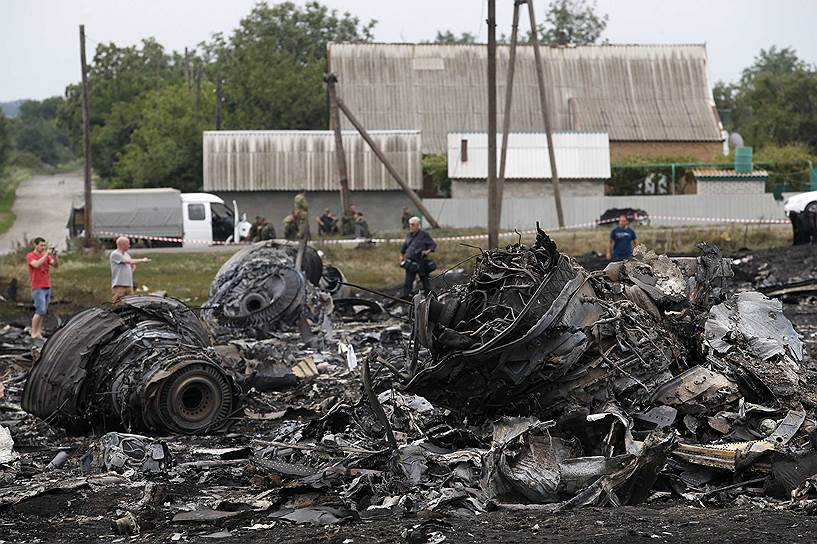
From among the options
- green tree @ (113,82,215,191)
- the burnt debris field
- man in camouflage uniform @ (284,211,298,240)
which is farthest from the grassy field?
green tree @ (113,82,215,191)

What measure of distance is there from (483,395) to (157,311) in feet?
13.5

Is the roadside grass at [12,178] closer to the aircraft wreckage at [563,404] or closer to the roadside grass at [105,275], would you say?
the roadside grass at [105,275]

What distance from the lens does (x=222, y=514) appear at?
758cm

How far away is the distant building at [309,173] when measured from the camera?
146 ft

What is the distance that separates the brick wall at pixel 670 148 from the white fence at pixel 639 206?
9123 mm

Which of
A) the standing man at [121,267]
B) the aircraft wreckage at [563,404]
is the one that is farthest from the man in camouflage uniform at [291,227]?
the aircraft wreckage at [563,404]

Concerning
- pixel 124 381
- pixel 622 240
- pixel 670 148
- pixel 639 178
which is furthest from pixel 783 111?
pixel 124 381

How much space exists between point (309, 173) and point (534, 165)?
8.31 meters

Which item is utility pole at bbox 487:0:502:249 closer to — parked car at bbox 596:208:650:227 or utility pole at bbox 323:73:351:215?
utility pole at bbox 323:73:351:215

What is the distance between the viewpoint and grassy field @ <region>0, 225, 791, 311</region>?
23906 millimetres

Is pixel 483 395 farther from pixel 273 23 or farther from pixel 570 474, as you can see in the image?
pixel 273 23

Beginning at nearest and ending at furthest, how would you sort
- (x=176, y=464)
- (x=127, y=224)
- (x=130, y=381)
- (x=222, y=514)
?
(x=222, y=514) < (x=176, y=464) < (x=130, y=381) < (x=127, y=224)

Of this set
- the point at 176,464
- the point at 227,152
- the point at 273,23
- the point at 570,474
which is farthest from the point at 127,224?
the point at 273,23

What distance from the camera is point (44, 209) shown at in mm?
62188
